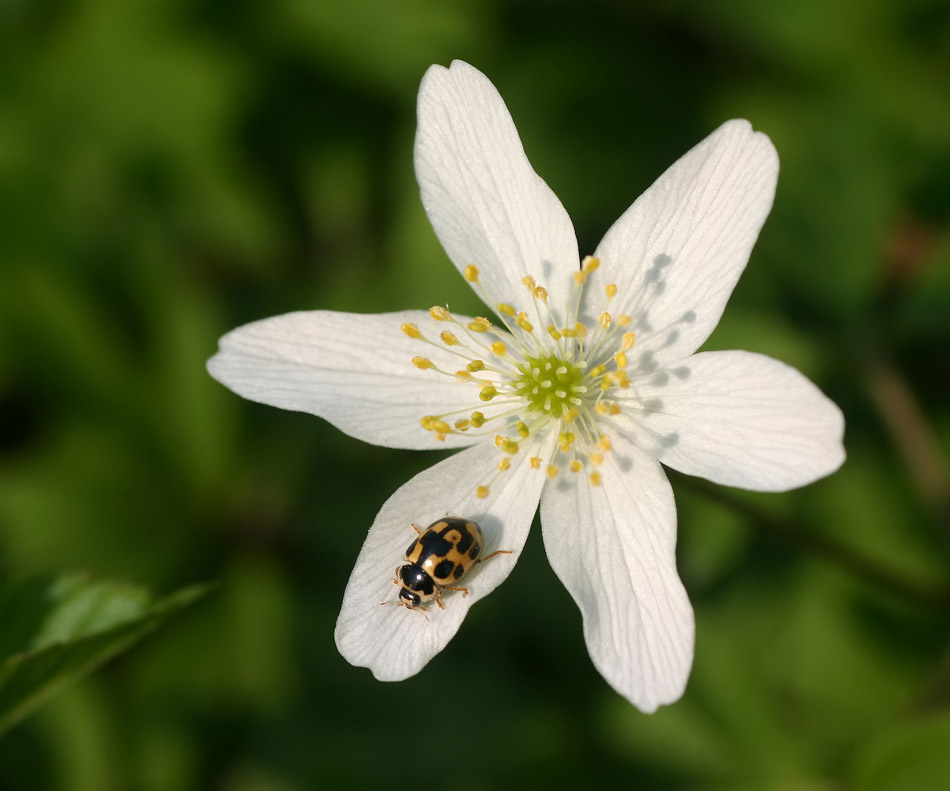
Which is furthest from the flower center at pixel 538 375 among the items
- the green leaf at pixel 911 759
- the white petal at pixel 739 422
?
the green leaf at pixel 911 759

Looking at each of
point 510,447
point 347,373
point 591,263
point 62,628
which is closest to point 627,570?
point 510,447

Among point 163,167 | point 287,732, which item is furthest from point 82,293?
point 287,732

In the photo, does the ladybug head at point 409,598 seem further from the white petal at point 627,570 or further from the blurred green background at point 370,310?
the blurred green background at point 370,310

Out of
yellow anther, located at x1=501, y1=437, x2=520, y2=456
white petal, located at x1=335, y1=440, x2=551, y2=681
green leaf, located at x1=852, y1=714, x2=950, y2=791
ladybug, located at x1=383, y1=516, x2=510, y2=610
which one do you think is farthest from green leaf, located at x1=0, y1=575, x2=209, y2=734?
green leaf, located at x1=852, y1=714, x2=950, y2=791

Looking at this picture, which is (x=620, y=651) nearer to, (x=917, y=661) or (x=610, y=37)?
(x=917, y=661)

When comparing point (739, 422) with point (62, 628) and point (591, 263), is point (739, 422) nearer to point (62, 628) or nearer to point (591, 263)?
point (591, 263)

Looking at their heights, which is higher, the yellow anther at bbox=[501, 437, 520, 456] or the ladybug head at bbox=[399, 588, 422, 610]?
the yellow anther at bbox=[501, 437, 520, 456]

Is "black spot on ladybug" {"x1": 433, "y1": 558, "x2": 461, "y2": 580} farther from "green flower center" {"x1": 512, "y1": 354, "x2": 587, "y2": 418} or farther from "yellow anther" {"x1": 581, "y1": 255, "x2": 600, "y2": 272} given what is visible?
"yellow anther" {"x1": 581, "y1": 255, "x2": 600, "y2": 272}
